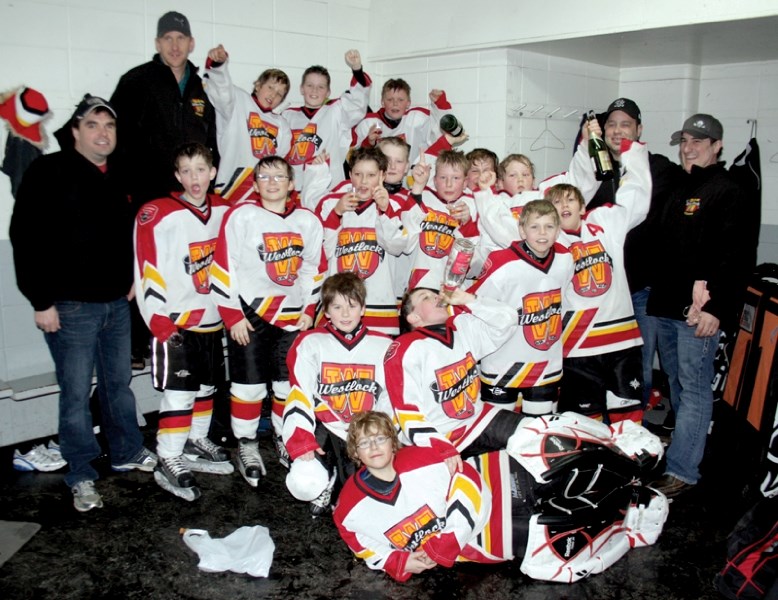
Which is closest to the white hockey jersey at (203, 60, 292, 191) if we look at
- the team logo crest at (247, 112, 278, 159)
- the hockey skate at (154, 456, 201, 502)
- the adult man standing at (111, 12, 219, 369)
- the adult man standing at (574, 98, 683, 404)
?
the team logo crest at (247, 112, 278, 159)

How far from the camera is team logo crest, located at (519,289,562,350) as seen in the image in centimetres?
334

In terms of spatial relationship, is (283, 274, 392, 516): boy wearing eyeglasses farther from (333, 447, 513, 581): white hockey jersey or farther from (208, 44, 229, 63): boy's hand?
(208, 44, 229, 63): boy's hand

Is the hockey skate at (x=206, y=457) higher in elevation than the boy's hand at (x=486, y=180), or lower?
lower

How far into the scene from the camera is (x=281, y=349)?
12.1ft

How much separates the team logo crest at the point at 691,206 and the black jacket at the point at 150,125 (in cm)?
286

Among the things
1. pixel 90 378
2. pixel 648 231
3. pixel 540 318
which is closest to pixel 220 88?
pixel 90 378

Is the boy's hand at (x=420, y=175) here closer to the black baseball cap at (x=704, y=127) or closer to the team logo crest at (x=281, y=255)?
the team logo crest at (x=281, y=255)

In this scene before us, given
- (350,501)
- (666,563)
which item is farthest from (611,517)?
(350,501)

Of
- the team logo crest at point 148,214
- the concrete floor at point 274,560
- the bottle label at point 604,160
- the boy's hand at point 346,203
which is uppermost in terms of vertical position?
the bottle label at point 604,160

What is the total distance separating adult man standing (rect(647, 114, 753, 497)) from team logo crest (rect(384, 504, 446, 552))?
143 centimetres

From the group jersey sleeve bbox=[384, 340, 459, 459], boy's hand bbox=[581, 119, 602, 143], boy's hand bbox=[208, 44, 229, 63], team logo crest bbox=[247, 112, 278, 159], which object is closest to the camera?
jersey sleeve bbox=[384, 340, 459, 459]

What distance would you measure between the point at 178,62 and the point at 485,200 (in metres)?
2.00

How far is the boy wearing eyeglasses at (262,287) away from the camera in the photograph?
11.5ft

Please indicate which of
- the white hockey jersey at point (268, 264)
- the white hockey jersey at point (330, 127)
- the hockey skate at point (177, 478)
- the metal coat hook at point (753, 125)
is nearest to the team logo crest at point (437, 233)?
the white hockey jersey at point (268, 264)
